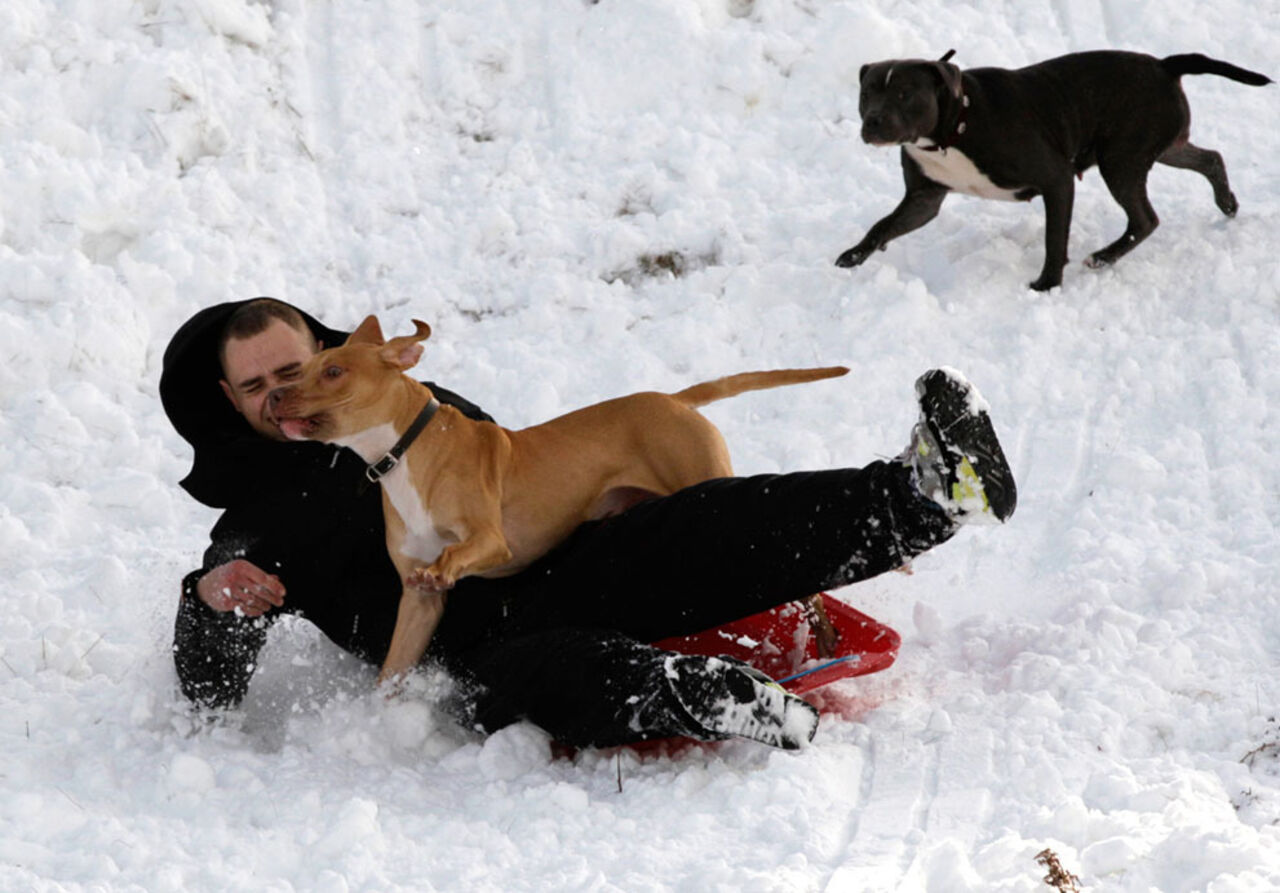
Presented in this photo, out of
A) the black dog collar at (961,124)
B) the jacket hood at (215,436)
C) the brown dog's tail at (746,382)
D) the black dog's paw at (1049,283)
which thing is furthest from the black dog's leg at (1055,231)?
the jacket hood at (215,436)

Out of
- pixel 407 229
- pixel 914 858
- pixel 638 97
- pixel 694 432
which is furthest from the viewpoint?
pixel 638 97

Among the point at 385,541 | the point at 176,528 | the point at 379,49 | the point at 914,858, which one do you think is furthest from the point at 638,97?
the point at 914,858

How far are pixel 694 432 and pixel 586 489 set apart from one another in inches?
14.3

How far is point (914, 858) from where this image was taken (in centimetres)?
292

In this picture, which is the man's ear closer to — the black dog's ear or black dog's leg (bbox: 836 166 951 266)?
black dog's leg (bbox: 836 166 951 266)

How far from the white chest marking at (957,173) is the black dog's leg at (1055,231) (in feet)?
0.65

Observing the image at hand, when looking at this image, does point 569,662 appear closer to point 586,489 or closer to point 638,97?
point 586,489

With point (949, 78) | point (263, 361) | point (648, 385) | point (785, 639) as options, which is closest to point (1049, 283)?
point (949, 78)

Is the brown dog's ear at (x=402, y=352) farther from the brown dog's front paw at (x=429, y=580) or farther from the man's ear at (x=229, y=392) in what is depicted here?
the man's ear at (x=229, y=392)

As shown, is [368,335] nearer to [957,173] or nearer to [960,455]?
[960,455]

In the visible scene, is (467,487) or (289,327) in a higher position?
(289,327)

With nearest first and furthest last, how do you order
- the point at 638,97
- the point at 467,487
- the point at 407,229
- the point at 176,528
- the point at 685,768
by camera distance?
the point at 685,768
the point at 467,487
the point at 176,528
the point at 407,229
the point at 638,97

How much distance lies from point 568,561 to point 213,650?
1019 millimetres

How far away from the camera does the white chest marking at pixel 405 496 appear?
12.6ft
